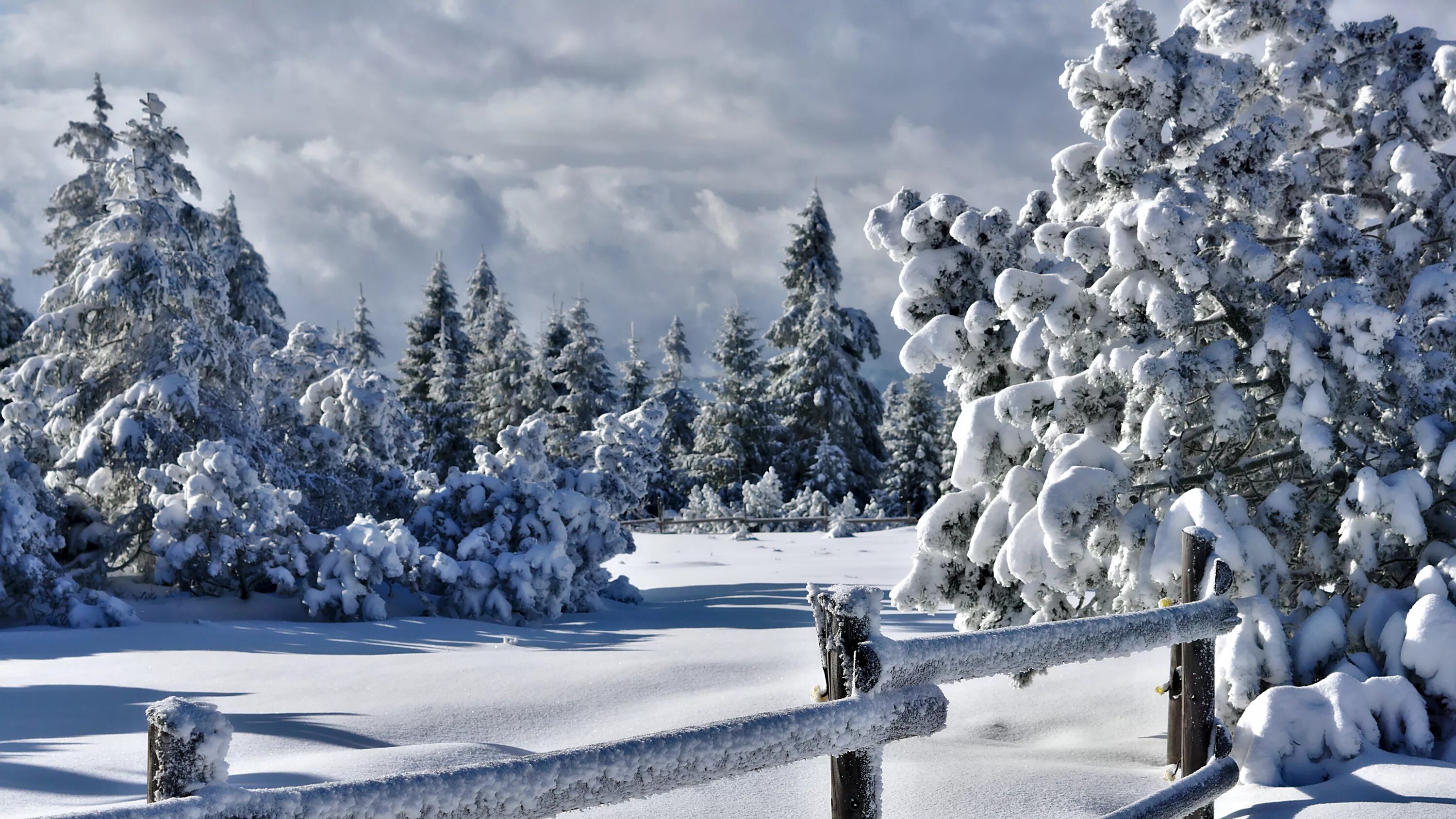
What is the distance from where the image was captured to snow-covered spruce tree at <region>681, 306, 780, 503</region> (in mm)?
40531

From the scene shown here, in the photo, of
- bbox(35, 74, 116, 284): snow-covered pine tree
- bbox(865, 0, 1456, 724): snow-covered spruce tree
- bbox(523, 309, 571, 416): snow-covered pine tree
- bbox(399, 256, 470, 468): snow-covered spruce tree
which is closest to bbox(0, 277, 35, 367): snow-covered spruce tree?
bbox(35, 74, 116, 284): snow-covered pine tree

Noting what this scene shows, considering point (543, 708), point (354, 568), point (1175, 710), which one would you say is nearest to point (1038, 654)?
point (1175, 710)

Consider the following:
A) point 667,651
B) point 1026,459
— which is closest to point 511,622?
point 667,651

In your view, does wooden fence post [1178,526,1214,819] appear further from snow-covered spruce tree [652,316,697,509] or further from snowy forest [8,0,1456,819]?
snow-covered spruce tree [652,316,697,509]

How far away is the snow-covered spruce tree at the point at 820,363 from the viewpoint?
3953 cm

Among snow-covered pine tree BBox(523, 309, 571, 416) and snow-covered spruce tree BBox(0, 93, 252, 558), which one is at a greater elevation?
snow-covered pine tree BBox(523, 309, 571, 416)

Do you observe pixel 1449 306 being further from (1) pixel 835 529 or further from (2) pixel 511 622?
(1) pixel 835 529

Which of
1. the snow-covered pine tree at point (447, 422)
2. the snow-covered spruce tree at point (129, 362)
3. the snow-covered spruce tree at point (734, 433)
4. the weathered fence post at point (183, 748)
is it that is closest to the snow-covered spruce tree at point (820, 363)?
the snow-covered spruce tree at point (734, 433)

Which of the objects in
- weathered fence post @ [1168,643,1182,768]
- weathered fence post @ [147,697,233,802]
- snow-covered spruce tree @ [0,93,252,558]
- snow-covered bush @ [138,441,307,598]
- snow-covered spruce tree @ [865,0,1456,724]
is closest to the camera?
weathered fence post @ [147,697,233,802]

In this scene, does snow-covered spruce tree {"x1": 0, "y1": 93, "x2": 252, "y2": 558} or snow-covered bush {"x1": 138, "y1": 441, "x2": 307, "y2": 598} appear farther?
snow-covered spruce tree {"x1": 0, "y1": 93, "x2": 252, "y2": 558}

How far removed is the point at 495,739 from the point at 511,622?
5.59 m

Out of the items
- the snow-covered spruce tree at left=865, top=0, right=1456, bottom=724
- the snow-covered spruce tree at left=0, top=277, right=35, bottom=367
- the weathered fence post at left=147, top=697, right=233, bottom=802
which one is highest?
the snow-covered spruce tree at left=0, top=277, right=35, bottom=367

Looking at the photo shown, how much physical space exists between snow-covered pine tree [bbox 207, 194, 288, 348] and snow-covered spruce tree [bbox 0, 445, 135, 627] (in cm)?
2328

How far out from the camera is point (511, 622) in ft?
37.4
